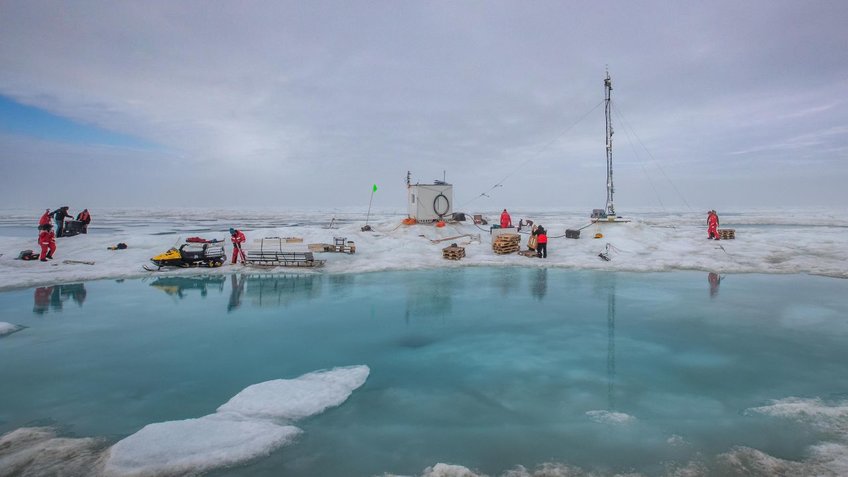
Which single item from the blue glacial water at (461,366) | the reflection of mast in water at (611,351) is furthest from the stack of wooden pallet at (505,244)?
the reflection of mast in water at (611,351)

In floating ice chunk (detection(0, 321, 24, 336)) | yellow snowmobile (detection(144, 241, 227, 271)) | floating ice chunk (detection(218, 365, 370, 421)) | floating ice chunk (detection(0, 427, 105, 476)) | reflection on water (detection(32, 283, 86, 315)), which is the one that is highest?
yellow snowmobile (detection(144, 241, 227, 271))

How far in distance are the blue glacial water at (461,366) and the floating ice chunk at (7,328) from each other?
46 centimetres

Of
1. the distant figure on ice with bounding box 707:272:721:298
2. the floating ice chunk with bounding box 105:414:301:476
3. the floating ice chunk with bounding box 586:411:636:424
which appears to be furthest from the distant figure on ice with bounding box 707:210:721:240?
the floating ice chunk with bounding box 105:414:301:476

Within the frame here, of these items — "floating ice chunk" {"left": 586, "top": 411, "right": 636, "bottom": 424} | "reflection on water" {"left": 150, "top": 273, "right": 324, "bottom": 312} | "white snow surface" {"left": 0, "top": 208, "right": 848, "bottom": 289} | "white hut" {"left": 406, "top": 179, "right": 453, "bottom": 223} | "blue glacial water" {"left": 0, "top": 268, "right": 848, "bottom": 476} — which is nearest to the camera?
"blue glacial water" {"left": 0, "top": 268, "right": 848, "bottom": 476}

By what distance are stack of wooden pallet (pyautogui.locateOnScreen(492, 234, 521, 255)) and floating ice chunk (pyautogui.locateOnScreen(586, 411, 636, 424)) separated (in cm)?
1684

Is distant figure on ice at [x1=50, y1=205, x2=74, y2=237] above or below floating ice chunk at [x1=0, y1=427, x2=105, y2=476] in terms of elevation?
above

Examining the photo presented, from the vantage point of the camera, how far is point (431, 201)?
29594 mm

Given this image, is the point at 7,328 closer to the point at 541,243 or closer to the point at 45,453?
the point at 45,453

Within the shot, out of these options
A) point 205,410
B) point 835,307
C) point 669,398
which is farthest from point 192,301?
point 835,307

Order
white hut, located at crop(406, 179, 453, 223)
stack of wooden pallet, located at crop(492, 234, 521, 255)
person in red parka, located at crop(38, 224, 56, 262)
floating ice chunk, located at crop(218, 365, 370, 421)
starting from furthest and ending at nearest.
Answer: white hut, located at crop(406, 179, 453, 223)
stack of wooden pallet, located at crop(492, 234, 521, 255)
person in red parka, located at crop(38, 224, 56, 262)
floating ice chunk, located at crop(218, 365, 370, 421)

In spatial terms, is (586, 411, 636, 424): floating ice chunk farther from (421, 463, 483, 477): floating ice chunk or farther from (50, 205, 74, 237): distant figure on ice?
(50, 205, 74, 237): distant figure on ice

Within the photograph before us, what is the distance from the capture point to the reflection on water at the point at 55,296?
1338cm

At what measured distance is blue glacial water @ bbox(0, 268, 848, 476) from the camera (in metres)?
5.75

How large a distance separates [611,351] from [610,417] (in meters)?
3.15
